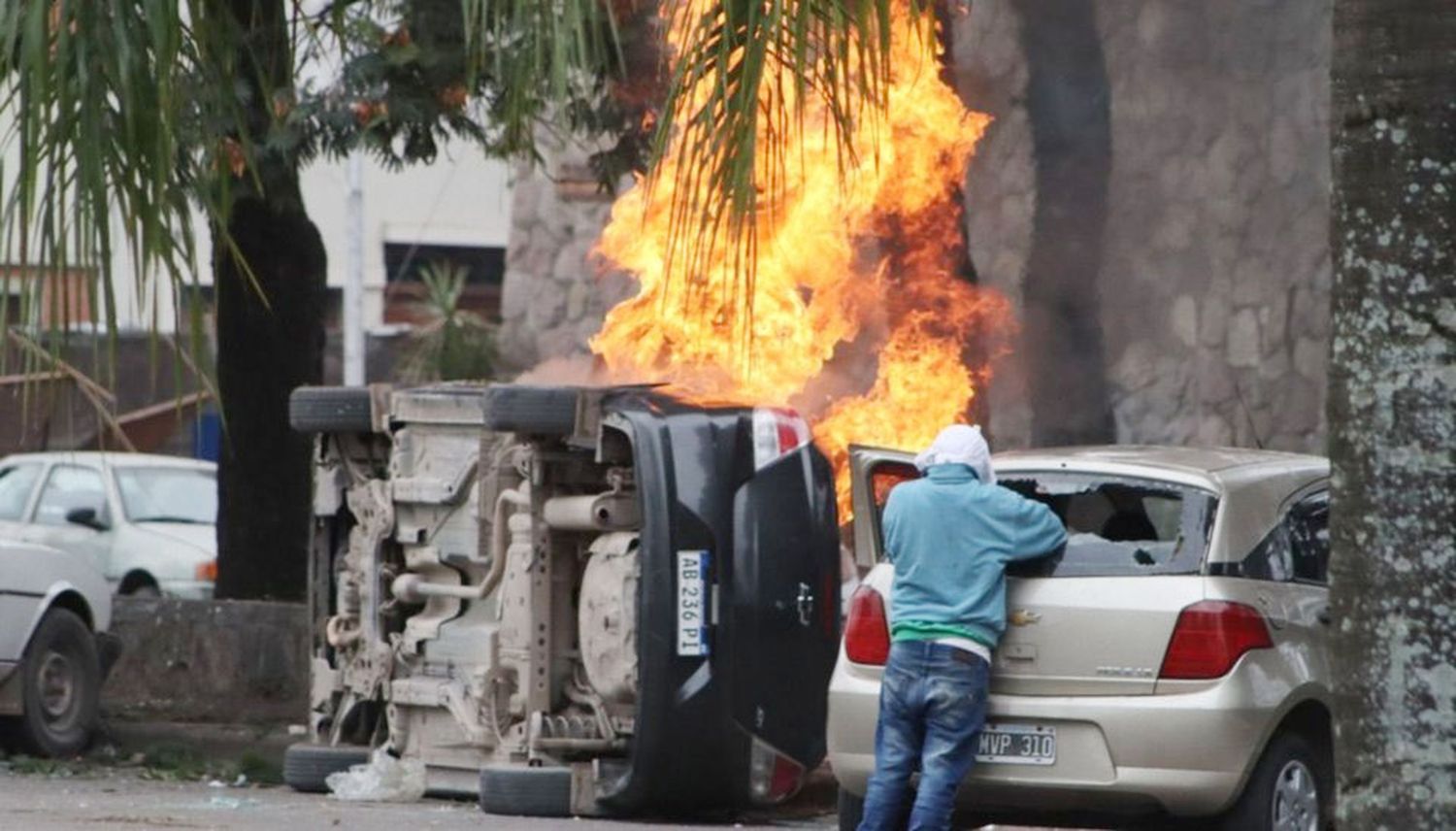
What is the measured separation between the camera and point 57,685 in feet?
41.4

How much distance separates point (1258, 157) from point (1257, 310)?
28.3 inches

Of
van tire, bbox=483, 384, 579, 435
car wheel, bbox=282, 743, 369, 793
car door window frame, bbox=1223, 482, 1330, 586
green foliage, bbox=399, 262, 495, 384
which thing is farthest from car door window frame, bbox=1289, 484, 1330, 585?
green foliage, bbox=399, 262, 495, 384

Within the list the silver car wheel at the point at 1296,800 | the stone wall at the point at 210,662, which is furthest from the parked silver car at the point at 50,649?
Result: the silver car wheel at the point at 1296,800

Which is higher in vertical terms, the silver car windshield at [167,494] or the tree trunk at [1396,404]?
the tree trunk at [1396,404]

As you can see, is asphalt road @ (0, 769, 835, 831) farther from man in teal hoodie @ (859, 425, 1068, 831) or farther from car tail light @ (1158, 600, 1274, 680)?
car tail light @ (1158, 600, 1274, 680)

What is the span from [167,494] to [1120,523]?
13055 mm

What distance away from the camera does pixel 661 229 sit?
10984mm

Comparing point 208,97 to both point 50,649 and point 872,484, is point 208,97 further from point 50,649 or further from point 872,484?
point 50,649

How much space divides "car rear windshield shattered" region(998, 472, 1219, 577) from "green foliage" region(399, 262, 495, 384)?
47.3 ft

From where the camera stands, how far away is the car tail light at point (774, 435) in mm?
9703

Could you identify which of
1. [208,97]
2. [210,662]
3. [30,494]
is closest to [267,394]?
[210,662]

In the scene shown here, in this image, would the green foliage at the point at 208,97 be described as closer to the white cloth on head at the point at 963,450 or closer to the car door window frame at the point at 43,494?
the white cloth on head at the point at 963,450

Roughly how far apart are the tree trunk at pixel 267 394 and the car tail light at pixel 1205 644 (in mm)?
6924

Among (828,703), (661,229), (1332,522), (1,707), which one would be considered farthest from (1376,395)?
(1,707)
